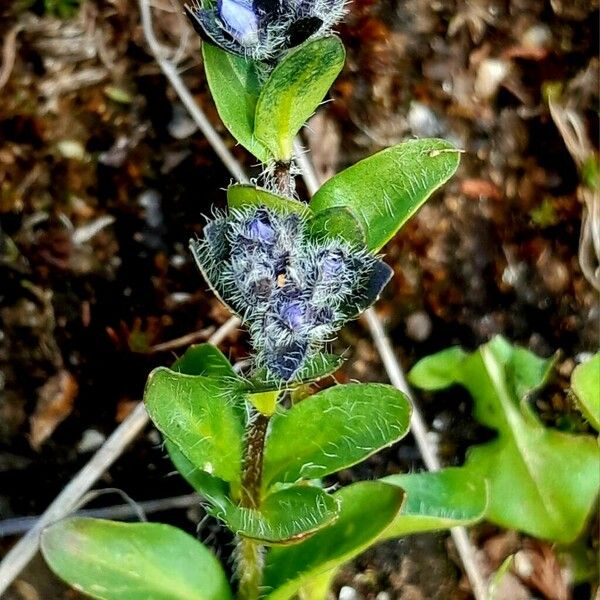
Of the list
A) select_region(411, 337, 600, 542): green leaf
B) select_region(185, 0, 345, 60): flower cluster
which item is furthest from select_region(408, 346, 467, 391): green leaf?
select_region(185, 0, 345, 60): flower cluster

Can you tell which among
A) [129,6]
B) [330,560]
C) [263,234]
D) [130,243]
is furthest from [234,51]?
[129,6]

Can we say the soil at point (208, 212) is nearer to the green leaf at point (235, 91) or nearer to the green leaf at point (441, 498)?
the green leaf at point (441, 498)

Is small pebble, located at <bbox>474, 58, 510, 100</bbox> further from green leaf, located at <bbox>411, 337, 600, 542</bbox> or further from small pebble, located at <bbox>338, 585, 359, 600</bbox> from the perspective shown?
small pebble, located at <bbox>338, 585, 359, 600</bbox>

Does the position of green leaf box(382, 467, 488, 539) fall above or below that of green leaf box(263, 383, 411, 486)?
below

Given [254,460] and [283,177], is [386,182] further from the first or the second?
[254,460]

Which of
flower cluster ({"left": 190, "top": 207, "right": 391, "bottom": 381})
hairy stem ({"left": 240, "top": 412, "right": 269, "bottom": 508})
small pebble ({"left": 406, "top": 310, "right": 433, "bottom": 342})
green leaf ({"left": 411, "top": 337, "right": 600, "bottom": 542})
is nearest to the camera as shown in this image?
flower cluster ({"left": 190, "top": 207, "right": 391, "bottom": 381})

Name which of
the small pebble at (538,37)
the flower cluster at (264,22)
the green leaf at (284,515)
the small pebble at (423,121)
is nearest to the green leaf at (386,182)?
the flower cluster at (264,22)
